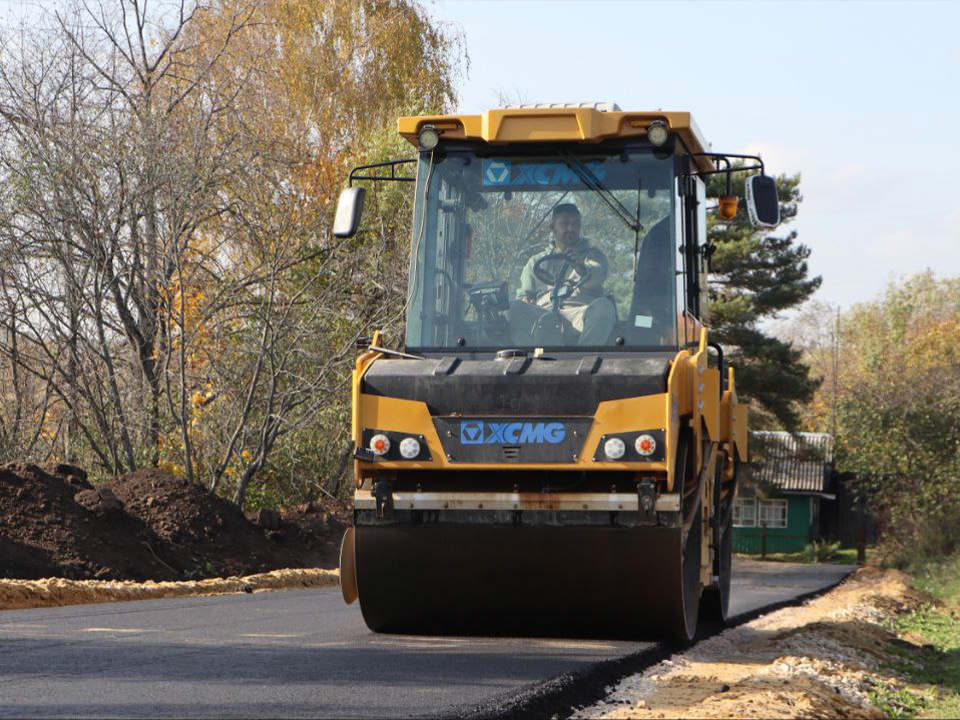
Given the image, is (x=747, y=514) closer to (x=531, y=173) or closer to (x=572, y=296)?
(x=531, y=173)

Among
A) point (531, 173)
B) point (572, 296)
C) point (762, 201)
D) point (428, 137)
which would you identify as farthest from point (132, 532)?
point (762, 201)

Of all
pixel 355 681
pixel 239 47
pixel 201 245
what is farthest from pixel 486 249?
pixel 239 47

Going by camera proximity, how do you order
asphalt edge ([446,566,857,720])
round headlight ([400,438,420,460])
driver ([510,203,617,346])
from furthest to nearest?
driver ([510,203,617,346])
round headlight ([400,438,420,460])
asphalt edge ([446,566,857,720])

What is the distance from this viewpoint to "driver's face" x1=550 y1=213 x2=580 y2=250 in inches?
350

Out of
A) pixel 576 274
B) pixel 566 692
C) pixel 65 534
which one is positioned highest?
pixel 576 274

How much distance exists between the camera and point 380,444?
8250 millimetres

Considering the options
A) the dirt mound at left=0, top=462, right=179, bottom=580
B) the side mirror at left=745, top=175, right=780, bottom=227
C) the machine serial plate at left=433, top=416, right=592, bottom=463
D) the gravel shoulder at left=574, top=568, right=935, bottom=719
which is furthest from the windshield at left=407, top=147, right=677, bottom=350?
the dirt mound at left=0, top=462, right=179, bottom=580

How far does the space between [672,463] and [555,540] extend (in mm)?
843

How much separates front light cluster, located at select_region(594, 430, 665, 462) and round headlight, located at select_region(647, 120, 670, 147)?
209cm

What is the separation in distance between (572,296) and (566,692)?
2.74 meters

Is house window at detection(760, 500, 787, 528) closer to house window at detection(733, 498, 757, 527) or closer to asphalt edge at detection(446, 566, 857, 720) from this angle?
house window at detection(733, 498, 757, 527)

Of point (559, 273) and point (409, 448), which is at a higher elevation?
point (559, 273)

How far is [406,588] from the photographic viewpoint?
8.58 metres

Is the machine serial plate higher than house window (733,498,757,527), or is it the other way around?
the machine serial plate
